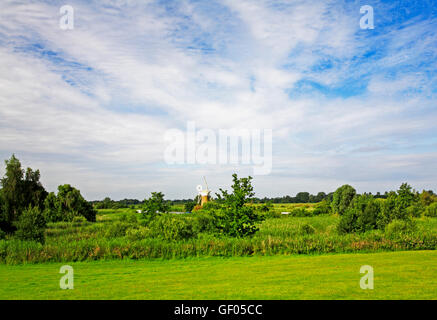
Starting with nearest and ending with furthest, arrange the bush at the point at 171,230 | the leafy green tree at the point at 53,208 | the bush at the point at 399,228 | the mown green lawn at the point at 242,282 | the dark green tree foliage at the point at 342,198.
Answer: the mown green lawn at the point at 242,282 → the bush at the point at 171,230 → the bush at the point at 399,228 → the leafy green tree at the point at 53,208 → the dark green tree foliage at the point at 342,198

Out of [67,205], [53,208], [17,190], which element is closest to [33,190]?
[17,190]

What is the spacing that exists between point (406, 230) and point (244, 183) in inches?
436

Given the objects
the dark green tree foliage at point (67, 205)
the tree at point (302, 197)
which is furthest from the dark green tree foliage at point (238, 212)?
the tree at point (302, 197)

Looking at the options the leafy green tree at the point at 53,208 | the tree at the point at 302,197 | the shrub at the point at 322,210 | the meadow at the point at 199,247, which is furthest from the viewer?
the tree at the point at 302,197

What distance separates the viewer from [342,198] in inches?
2297

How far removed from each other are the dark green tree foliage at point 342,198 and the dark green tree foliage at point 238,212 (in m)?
40.3

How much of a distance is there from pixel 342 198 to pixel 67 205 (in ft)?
146

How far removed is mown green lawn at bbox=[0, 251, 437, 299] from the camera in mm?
8602

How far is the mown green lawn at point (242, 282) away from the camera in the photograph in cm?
860

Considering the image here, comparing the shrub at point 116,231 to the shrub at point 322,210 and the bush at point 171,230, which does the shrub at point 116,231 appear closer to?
the bush at point 171,230

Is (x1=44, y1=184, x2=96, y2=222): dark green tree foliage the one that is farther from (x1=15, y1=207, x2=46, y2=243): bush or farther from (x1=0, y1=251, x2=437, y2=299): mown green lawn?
(x1=0, y1=251, x2=437, y2=299): mown green lawn

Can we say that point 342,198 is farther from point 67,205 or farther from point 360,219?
point 67,205

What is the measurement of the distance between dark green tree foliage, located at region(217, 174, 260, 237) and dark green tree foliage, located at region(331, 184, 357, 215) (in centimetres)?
4026
